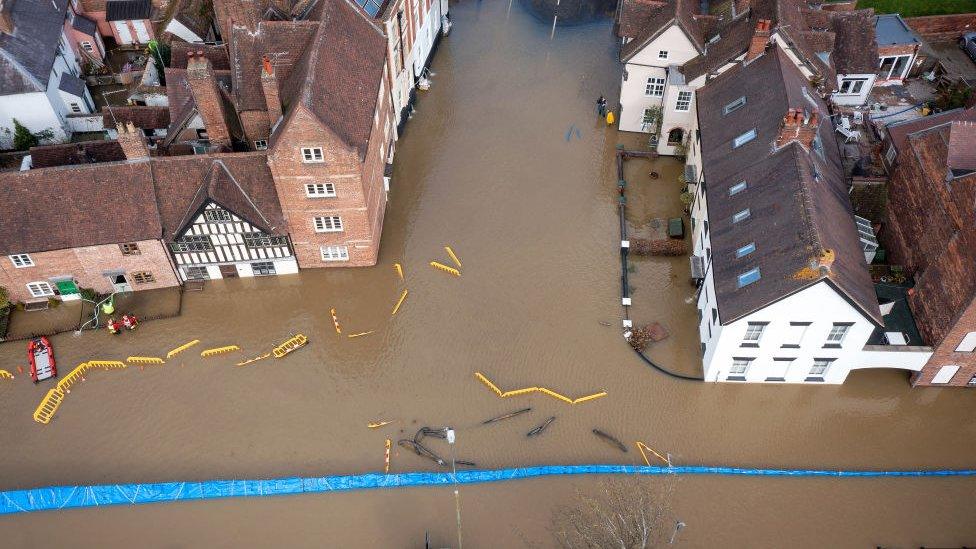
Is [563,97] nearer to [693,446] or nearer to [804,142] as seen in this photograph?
[804,142]

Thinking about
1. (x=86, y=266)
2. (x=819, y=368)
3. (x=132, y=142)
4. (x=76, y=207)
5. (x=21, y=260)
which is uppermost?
(x=132, y=142)

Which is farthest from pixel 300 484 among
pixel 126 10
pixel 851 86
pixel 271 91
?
pixel 126 10

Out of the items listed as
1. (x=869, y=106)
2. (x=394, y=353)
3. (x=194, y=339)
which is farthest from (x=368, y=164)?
(x=869, y=106)

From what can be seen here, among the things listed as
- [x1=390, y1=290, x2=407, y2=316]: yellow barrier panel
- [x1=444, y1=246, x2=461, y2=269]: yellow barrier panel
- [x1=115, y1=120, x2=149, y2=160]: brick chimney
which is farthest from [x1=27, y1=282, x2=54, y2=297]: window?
[x1=444, y1=246, x2=461, y2=269]: yellow barrier panel

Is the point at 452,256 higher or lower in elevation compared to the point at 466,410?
higher

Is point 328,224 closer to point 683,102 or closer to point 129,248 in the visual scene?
point 129,248

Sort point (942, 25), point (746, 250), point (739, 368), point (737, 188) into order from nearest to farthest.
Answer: point (746, 250) < point (739, 368) < point (737, 188) < point (942, 25)

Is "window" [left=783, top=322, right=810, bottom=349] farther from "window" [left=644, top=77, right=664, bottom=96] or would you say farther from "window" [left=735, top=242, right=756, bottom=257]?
"window" [left=644, top=77, right=664, bottom=96]

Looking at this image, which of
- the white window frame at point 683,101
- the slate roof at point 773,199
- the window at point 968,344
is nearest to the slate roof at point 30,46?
the white window frame at point 683,101
